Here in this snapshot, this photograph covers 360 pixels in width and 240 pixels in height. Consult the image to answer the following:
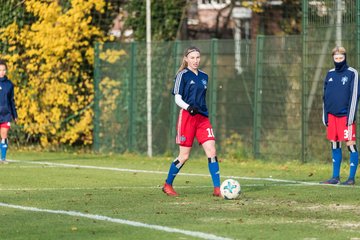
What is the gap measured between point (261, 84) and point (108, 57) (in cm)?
488

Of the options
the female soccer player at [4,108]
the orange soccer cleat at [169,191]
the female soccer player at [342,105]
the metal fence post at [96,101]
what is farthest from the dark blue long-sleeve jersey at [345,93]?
the metal fence post at [96,101]

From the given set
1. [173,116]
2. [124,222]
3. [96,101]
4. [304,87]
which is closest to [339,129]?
[304,87]

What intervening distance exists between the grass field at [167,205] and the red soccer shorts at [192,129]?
78cm

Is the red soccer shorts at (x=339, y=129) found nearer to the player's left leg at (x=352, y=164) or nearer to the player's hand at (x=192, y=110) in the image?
the player's left leg at (x=352, y=164)

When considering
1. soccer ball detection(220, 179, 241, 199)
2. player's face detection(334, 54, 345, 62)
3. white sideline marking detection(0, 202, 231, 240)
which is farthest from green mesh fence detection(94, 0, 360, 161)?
white sideline marking detection(0, 202, 231, 240)

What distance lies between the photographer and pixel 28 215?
39.8 ft

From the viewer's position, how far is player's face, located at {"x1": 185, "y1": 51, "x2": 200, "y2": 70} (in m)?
14.5

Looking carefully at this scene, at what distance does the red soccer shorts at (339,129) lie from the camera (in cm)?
1672

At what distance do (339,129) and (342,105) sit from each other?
38 cm

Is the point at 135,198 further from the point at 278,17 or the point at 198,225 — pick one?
the point at 278,17

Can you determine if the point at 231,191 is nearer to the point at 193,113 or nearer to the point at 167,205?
the point at 167,205

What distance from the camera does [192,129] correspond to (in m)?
14.6

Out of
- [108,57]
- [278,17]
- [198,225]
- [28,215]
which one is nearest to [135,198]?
[28,215]

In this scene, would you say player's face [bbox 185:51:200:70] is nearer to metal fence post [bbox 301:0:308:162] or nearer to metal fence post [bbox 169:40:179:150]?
metal fence post [bbox 301:0:308:162]
